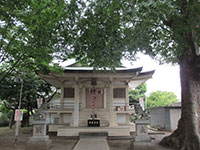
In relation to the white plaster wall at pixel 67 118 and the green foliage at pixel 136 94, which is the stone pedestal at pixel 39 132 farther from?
the green foliage at pixel 136 94

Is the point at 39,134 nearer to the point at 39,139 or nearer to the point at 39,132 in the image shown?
the point at 39,132

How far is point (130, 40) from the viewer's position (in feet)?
20.9

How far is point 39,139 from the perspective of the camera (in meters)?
7.74

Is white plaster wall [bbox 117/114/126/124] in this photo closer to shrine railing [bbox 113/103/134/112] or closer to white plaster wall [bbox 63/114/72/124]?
shrine railing [bbox 113/103/134/112]

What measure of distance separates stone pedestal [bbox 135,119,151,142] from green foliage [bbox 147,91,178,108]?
3185cm

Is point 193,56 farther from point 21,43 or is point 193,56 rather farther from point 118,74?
point 21,43

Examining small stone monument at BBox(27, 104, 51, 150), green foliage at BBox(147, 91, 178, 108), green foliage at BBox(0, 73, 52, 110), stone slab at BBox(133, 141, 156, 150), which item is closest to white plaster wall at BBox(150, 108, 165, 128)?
stone slab at BBox(133, 141, 156, 150)

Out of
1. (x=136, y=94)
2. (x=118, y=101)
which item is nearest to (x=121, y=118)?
(x=118, y=101)

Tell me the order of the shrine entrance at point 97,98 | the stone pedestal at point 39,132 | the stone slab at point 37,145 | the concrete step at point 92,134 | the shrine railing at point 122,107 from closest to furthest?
the stone slab at point 37,145
the stone pedestal at point 39,132
the concrete step at point 92,134
the shrine railing at point 122,107
the shrine entrance at point 97,98

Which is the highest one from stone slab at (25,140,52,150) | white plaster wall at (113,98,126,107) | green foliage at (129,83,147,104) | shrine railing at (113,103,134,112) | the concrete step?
green foliage at (129,83,147,104)

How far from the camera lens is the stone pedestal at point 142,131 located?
7430 mm

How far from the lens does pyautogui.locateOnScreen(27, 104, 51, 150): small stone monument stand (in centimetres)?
761

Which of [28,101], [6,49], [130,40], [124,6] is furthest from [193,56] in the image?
[28,101]

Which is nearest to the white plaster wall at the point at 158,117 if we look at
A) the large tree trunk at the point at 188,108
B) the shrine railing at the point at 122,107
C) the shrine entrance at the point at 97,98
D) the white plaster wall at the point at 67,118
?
the shrine railing at the point at 122,107
